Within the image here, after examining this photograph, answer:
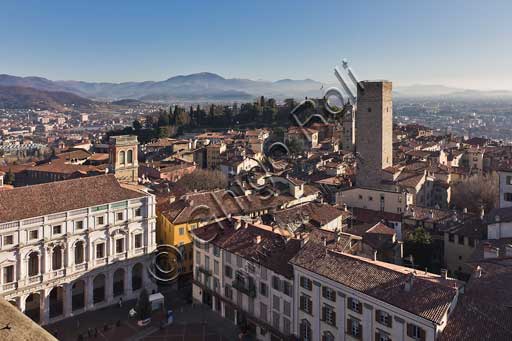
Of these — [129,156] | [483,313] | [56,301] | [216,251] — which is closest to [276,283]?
[216,251]

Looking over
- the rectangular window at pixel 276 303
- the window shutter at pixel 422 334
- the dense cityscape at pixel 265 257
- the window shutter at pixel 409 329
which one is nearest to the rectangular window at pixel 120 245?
the dense cityscape at pixel 265 257

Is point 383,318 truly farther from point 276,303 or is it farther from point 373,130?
point 373,130

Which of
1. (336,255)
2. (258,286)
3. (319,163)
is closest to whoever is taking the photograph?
(336,255)

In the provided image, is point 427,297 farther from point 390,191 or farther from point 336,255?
point 390,191

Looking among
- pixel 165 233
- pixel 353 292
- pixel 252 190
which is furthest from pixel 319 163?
pixel 353 292

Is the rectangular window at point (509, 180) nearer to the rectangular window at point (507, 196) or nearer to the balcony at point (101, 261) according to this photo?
the rectangular window at point (507, 196)
